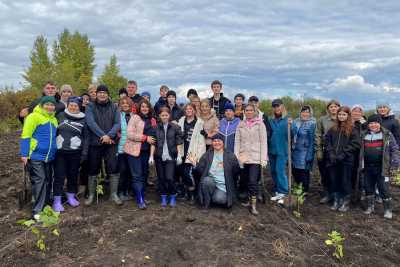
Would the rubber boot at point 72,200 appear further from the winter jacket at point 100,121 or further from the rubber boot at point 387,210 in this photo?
the rubber boot at point 387,210

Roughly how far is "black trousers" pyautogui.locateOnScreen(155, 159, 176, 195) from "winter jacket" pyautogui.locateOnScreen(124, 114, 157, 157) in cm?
44

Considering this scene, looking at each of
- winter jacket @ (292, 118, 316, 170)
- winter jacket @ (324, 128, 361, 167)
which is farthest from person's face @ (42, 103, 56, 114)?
winter jacket @ (324, 128, 361, 167)

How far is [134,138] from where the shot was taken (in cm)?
577

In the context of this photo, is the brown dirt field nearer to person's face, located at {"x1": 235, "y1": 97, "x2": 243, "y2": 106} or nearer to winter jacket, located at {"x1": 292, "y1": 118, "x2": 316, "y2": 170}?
winter jacket, located at {"x1": 292, "y1": 118, "x2": 316, "y2": 170}

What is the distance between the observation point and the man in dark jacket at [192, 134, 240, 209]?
589 centimetres

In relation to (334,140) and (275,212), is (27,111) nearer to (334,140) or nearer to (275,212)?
(275,212)

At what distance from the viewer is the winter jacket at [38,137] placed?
517 cm

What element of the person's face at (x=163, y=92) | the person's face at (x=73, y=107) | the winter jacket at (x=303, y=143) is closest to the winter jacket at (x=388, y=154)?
the winter jacket at (x=303, y=143)

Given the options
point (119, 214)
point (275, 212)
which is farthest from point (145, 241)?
point (275, 212)

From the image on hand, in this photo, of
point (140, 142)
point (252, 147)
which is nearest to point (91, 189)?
point (140, 142)

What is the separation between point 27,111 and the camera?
5867mm

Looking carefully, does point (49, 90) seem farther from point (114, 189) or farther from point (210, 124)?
point (210, 124)

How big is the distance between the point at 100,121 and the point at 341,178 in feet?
14.7

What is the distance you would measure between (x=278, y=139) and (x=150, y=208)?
2741 mm
